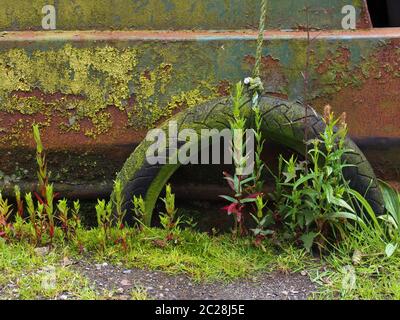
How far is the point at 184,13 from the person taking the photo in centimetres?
334

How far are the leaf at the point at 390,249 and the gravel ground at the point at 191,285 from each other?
0.36m

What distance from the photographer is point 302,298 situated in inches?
105

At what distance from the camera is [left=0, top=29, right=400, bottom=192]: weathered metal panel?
3246 mm

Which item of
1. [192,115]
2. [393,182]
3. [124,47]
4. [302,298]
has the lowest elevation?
[302,298]

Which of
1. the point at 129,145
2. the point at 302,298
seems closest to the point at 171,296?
the point at 302,298

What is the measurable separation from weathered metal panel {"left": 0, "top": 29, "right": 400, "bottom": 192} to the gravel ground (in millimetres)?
764

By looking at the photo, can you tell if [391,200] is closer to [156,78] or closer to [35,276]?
[156,78]

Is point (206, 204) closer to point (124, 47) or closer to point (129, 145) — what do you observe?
point (129, 145)

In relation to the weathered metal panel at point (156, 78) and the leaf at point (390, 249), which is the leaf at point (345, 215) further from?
the weathered metal panel at point (156, 78)

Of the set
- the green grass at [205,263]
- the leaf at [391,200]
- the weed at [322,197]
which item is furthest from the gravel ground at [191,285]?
the leaf at [391,200]

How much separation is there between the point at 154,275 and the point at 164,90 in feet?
3.11

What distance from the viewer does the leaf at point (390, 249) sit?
2854 mm

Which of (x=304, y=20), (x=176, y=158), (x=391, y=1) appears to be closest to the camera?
(x=176, y=158)

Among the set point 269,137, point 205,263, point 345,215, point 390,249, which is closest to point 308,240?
point 345,215
